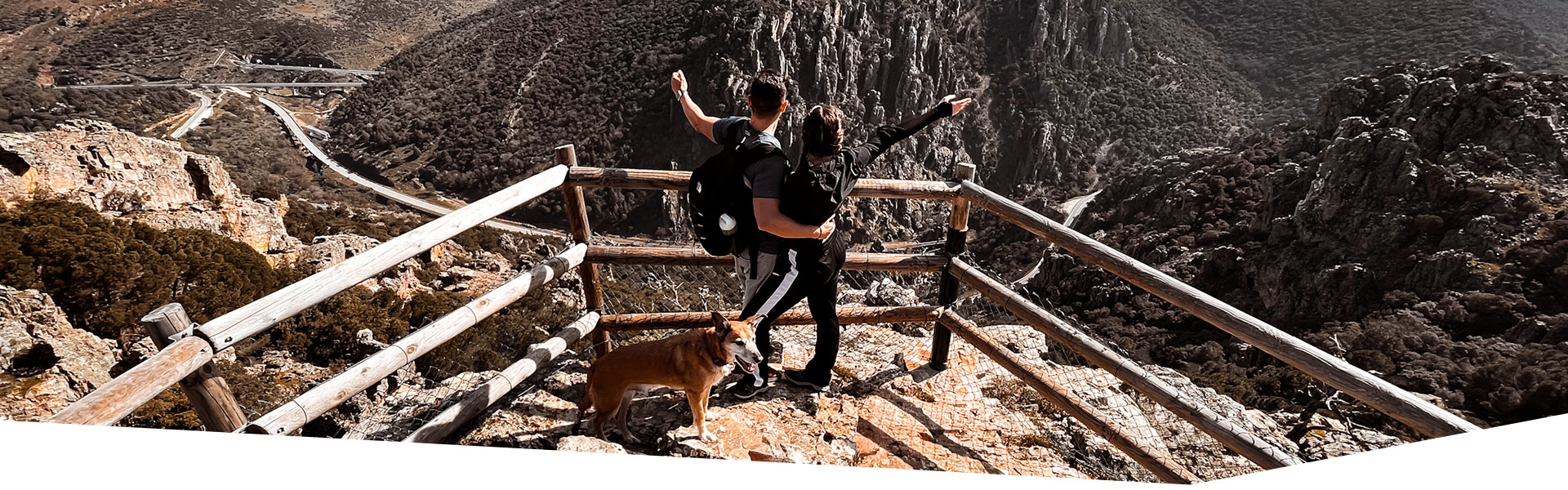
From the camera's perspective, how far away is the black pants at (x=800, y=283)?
3.02 metres

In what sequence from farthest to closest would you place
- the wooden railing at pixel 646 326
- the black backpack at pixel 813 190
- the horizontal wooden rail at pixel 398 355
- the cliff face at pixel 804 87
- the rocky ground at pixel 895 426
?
the cliff face at pixel 804 87
the rocky ground at pixel 895 426
the black backpack at pixel 813 190
the horizontal wooden rail at pixel 398 355
the wooden railing at pixel 646 326

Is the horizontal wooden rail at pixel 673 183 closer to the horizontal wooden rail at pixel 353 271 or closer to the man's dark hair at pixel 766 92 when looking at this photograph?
the horizontal wooden rail at pixel 353 271

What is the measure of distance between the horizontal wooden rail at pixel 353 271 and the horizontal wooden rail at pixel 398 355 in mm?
371

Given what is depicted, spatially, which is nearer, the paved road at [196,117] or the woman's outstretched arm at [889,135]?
the woman's outstretched arm at [889,135]

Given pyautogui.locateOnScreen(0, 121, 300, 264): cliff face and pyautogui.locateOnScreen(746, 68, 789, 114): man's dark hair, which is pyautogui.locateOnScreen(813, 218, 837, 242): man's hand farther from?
pyautogui.locateOnScreen(0, 121, 300, 264): cliff face

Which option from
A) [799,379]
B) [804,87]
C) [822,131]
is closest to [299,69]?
[804,87]

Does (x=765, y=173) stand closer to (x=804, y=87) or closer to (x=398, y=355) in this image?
(x=398, y=355)

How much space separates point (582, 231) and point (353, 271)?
1.42m

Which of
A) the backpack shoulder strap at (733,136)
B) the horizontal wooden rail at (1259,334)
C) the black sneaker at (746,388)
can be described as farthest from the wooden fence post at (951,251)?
the backpack shoulder strap at (733,136)

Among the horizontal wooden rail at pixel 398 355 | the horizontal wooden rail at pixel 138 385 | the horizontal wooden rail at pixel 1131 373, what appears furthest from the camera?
the horizontal wooden rail at pixel 1131 373

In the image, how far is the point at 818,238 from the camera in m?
2.94

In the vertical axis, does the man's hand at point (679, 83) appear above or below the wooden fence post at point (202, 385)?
above

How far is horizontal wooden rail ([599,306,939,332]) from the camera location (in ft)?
13.4

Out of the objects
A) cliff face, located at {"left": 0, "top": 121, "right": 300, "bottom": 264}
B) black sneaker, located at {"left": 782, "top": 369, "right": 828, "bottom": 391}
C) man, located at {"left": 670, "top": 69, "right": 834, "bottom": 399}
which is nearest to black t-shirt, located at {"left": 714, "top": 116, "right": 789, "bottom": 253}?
man, located at {"left": 670, "top": 69, "right": 834, "bottom": 399}
